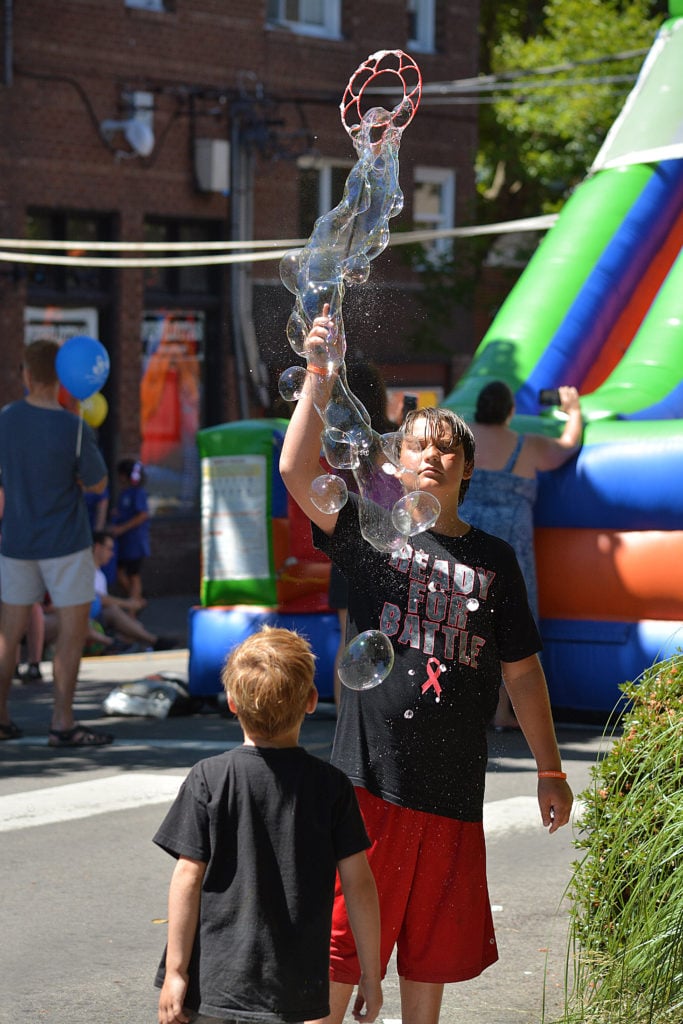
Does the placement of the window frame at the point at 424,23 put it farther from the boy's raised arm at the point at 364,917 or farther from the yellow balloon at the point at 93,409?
the boy's raised arm at the point at 364,917

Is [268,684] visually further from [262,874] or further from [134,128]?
[134,128]

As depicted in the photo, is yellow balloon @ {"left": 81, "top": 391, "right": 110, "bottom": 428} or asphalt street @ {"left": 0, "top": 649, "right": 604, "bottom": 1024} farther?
yellow balloon @ {"left": 81, "top": 391, "right": 110, "bottom": 428}

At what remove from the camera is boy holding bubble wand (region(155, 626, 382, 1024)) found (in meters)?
3.11

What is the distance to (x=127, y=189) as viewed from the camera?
17984mm

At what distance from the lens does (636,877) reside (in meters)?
4.32

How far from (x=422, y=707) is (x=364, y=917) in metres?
0.56

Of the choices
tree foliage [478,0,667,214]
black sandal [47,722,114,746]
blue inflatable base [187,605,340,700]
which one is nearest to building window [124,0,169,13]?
tree foliage [478,0,667,214]

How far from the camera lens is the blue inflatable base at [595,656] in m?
8.95

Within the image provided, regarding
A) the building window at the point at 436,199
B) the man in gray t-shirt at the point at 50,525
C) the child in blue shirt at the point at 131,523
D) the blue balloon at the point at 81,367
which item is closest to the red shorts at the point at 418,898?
A: the man in gray t-shirt at the point at 50,525

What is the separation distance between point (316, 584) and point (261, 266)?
32.8 ft

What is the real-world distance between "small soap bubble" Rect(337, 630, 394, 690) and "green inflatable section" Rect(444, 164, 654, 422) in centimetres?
642

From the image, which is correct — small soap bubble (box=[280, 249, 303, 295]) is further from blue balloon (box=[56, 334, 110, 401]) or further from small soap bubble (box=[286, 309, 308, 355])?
blue balloon (box=[56, 334, 110, 401])

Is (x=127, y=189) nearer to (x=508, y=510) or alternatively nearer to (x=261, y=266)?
(x=261, y=266)

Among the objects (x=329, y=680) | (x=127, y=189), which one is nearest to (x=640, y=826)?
(x=329, y=680)
